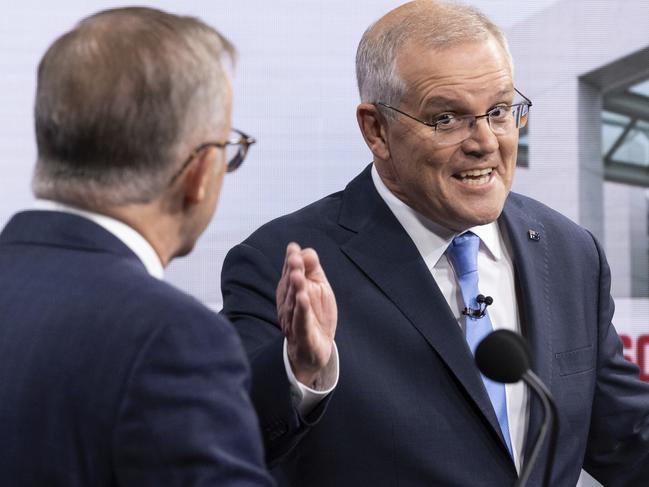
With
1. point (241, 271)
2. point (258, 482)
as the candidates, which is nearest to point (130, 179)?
point (258, 482)

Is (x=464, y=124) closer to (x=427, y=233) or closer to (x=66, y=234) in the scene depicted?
(x=427, y=233)

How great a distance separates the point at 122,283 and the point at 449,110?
3.58ft

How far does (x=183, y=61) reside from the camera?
1.20 meters

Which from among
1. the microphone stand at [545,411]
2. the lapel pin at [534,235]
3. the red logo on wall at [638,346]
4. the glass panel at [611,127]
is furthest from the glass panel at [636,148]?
the microphone stand at [545,411]

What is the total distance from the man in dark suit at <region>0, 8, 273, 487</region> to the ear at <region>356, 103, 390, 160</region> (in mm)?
925

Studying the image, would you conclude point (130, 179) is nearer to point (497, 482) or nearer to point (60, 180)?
point (60, 180)

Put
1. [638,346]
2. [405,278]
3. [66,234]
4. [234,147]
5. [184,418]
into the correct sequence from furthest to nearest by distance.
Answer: [638,346] → [405,278] → [234,147] → [66,234] → [184,418]

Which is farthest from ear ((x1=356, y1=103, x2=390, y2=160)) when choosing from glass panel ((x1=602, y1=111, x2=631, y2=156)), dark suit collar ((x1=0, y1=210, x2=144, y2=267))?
glass panel ((x1=602, y1=111, x2=631, y2=156))

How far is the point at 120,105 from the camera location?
1166 mm

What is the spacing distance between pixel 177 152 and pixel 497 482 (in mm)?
1040

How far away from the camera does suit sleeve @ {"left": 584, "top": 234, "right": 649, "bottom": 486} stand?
2.15m

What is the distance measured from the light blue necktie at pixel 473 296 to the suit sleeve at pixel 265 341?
365mm

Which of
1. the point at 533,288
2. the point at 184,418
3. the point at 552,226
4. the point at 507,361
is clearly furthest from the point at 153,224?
the point at 552,226

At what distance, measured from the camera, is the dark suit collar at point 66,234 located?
1206 mm
